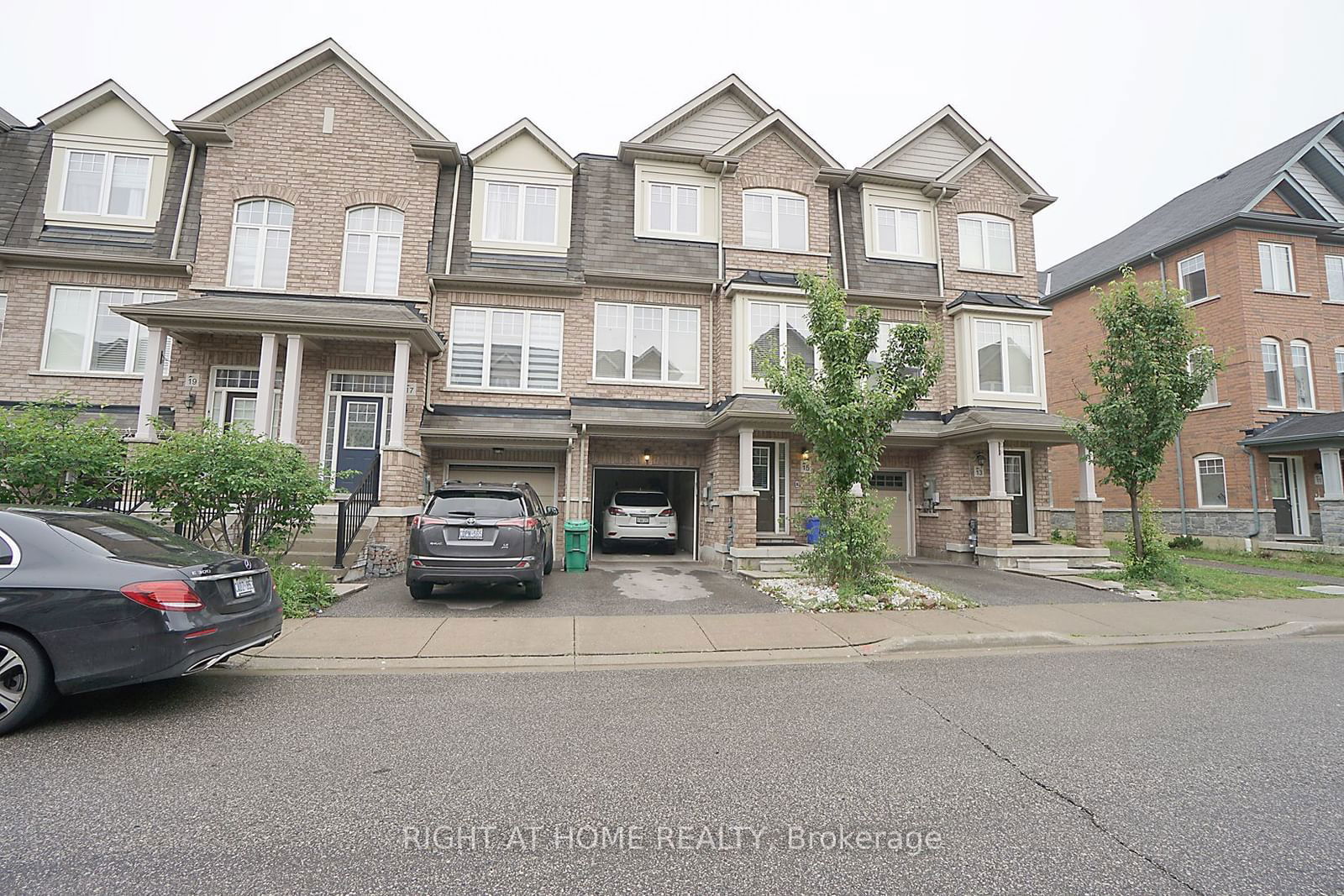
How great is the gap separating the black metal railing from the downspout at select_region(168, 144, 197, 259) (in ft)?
20.9

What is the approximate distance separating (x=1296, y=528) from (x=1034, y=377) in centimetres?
1045

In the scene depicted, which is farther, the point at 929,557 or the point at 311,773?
the point at 929,557

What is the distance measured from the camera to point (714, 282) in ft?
47.9

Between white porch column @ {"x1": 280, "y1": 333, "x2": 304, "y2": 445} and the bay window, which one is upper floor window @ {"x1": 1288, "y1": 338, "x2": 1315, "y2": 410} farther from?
white porch column @ {"x1": 280, "y1": 333, "x2": 304, "y2": 445}

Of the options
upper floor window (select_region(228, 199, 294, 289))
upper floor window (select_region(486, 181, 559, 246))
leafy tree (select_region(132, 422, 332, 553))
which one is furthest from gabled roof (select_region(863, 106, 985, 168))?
leafy tree (select_region(132, 422, 332, 553))

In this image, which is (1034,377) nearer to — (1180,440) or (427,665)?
(1180,440)

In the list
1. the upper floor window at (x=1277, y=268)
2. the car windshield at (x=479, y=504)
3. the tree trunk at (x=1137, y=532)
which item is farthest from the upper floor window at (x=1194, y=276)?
the car windshield at (x=479, y=504)

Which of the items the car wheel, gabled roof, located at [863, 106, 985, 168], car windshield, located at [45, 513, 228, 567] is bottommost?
the car wheel

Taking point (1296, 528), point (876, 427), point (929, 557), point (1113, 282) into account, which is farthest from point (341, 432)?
point (1296, 528)

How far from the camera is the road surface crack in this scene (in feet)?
9.08

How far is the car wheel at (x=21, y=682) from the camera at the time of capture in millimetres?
4105

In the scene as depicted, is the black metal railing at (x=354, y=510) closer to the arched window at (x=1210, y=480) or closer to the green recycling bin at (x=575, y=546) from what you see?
the green recycling bin at (x=575, y=546)

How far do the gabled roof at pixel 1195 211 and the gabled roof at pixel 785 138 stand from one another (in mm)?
9562

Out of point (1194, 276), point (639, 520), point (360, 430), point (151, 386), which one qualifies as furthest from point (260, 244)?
point (1194, 276)
